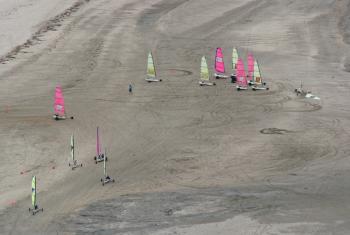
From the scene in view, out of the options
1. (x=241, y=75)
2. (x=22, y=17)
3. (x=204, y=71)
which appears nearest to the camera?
(x=241, y=75)

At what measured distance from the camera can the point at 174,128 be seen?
92.2 ft

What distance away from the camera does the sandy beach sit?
1930 centimetres

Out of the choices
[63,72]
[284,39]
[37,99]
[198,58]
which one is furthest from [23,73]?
[284,39]

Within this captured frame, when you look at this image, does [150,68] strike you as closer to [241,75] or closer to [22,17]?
[241,75]

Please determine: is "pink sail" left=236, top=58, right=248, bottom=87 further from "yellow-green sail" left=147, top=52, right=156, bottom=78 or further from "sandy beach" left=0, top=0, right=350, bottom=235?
"yellow-green sail" left=147, top=52, right=156, bottom=78

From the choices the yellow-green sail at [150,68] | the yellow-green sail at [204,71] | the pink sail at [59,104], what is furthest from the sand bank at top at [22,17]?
the pink sail at [59,104]

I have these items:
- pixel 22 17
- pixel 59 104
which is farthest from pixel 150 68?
pixel 22 17

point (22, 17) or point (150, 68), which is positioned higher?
point (22, 17)

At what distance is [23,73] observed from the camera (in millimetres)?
37406

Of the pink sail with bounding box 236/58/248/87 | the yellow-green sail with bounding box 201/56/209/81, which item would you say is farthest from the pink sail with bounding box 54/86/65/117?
the pink sail with bounding box 236/58/248/87

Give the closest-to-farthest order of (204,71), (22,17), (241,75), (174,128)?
(174,128), (241,75), (204,71), (22,17)

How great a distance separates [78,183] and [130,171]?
1.95m

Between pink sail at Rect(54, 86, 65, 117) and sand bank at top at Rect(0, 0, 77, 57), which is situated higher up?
sand bank at top at Rect(0, 0, 77, 57)

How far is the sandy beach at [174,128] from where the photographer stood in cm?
1930
